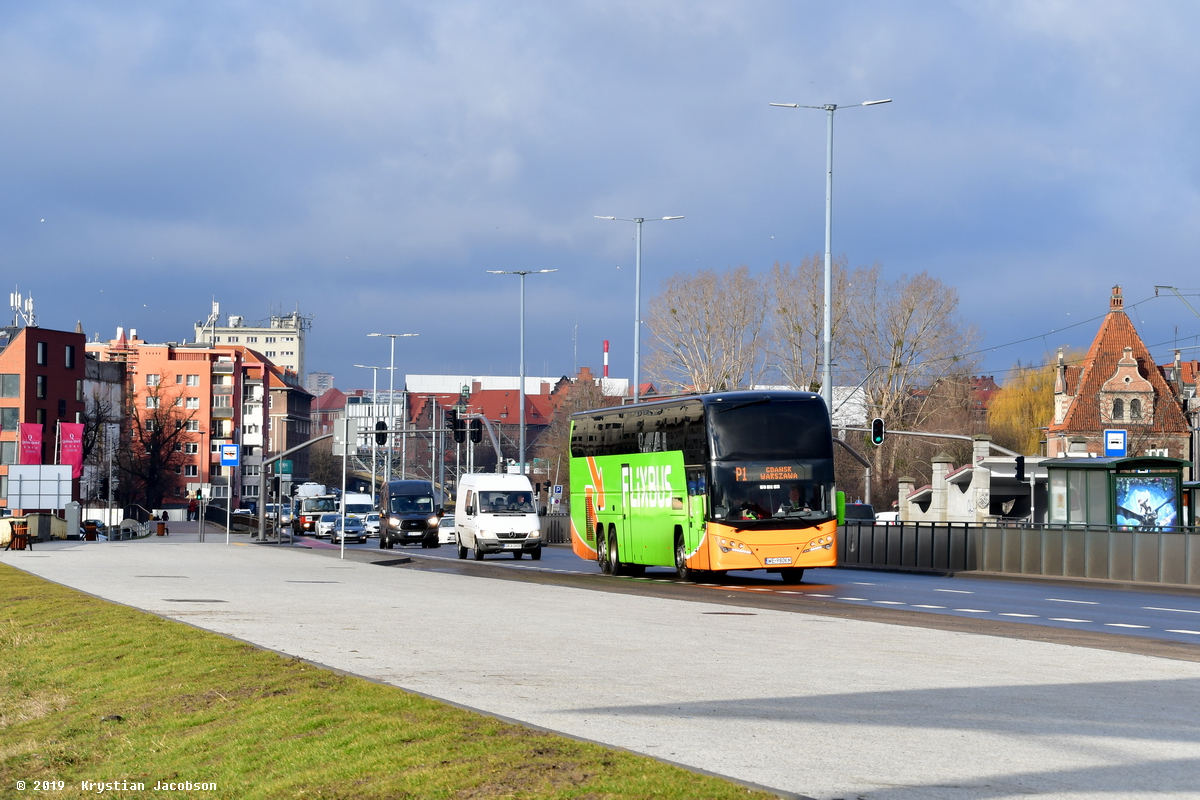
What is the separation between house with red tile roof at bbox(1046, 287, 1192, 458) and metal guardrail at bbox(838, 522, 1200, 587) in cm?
5549

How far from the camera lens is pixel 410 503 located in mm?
62062

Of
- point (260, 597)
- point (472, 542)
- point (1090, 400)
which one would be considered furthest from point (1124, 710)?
point (1090, 400)

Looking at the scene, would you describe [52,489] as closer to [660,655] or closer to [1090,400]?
[660,655]

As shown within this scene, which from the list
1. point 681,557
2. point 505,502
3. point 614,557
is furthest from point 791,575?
point 505,502

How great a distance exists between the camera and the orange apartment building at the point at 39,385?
11488cm

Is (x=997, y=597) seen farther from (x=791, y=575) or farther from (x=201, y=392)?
(x=201, y=392)

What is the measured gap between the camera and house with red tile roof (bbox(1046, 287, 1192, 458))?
3787 inches

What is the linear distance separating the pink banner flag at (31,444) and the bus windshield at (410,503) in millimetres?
31914

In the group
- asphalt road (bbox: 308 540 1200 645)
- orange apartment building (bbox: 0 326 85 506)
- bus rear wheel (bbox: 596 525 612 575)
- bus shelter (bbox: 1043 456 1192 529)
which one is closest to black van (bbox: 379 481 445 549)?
asphalt road (bbox: 308 540 1200 645)

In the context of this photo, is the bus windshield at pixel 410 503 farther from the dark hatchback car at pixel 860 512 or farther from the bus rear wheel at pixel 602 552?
the bus rear wheel at pixel 602 552

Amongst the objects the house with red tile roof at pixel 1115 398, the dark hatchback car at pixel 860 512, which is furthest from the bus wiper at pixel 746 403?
the house with red tile roof at pixel 1115 398

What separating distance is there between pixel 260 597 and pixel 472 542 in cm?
2172

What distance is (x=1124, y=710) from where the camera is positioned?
10.8 meters

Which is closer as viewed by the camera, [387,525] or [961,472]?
[387,525]
